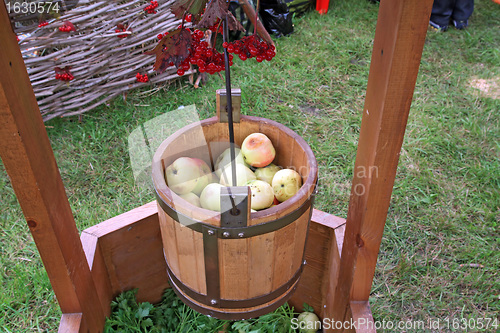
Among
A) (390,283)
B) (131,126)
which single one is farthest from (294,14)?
(390,283)

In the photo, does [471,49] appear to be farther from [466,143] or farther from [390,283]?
[390,283]

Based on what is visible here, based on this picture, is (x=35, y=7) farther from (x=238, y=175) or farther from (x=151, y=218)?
(x=238, y=175)

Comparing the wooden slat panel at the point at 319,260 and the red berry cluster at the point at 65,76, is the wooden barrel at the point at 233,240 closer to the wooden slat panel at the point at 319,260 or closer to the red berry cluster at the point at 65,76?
the wooden slat panel at the point at 319,260

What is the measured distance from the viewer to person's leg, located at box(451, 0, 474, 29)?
14.5 ft

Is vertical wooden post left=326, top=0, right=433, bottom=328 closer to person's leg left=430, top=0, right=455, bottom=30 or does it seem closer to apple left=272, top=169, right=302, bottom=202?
apple left=272, top=169, right=302, bottom=202

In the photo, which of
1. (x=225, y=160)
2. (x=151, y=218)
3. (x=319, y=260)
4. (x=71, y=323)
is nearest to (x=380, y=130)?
(x=225, y=160)

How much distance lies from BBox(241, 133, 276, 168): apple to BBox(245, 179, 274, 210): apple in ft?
0.46

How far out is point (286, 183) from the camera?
1.58m

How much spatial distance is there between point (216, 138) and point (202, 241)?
51 cm

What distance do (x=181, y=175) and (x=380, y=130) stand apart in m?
0.73

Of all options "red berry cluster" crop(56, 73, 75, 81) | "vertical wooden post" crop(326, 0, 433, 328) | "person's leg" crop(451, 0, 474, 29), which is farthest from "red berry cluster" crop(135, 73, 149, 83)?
"person's leg" crop(451, 0, 474, 29)

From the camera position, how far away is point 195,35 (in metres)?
1.35

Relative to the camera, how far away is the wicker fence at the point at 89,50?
293 centimetres

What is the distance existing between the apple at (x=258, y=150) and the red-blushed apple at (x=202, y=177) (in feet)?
0.52
